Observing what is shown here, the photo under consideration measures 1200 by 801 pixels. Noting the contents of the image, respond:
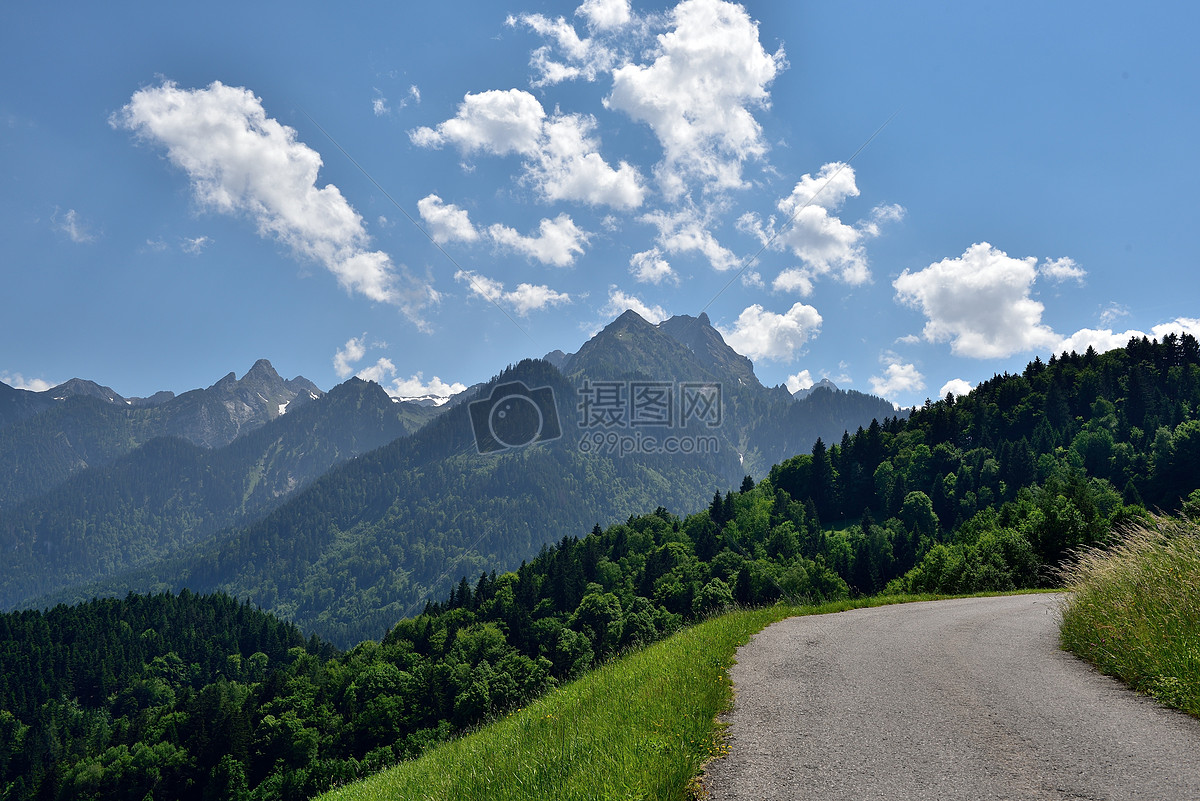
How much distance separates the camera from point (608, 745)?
8398 mm

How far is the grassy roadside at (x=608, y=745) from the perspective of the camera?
23.7 feet

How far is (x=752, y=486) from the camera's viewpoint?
578ft

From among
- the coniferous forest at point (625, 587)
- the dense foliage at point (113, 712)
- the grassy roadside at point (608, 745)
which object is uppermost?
the grassy roadside at point (608, 745)

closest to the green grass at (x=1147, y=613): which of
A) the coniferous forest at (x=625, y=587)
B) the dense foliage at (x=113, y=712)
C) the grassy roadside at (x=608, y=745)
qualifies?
the grassy roadside at (x=608, y=745)

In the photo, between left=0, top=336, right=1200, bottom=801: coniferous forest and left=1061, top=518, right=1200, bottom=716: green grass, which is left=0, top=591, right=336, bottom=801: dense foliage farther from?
left=1061, top=518, right=1200, bottom=716: green grass

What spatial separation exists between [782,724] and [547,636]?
377ft

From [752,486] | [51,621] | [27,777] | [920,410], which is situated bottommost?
[27,777]

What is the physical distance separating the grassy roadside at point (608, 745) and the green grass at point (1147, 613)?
24.3 feet

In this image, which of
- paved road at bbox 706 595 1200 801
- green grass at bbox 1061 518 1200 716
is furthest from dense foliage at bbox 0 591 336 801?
green grass at bbox 1061 518 1200 716

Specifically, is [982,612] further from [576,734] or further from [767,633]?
[576,734]

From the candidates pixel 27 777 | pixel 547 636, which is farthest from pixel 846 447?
pixel 27 777

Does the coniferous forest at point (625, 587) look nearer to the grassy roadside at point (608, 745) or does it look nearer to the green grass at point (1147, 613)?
the green grass at point (1147, 613)

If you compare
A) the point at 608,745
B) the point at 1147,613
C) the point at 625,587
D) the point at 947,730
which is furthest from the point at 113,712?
the point at 1147,613

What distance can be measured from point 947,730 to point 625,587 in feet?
422
